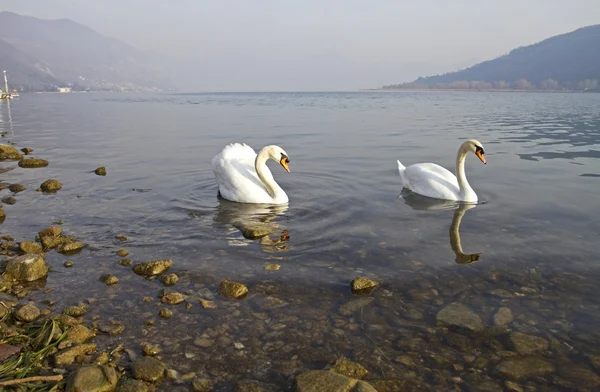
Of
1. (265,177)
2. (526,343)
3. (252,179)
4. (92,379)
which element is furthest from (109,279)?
(526,343)

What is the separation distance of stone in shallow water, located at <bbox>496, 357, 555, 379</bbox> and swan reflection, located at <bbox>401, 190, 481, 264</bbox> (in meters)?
3.00

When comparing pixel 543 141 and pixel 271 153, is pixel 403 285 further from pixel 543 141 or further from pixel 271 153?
pixel 543 141

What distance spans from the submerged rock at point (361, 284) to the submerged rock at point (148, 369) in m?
3.03

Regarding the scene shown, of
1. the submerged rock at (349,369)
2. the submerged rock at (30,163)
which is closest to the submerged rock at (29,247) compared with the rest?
the submerged rock at (349,369)

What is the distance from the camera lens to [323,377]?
480 centimetres

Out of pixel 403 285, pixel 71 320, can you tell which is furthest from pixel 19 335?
pixel 403 285

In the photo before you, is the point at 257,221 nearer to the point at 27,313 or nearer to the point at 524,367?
the point at 27,313

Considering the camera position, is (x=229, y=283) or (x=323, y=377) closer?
(x=323, y=377)

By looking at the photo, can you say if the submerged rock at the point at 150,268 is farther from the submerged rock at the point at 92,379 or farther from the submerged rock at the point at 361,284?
the submerged rock at the point at 361,284

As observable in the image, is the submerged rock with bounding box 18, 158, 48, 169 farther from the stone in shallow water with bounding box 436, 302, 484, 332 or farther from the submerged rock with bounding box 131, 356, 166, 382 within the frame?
the stone in shallow water with bounding box 436, 302, 484, 332

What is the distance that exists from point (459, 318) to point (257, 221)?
542cm

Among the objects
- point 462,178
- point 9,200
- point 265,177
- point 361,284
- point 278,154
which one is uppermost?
point 278,154

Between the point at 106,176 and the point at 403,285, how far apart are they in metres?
11.7

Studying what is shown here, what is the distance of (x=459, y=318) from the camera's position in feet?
20.6
